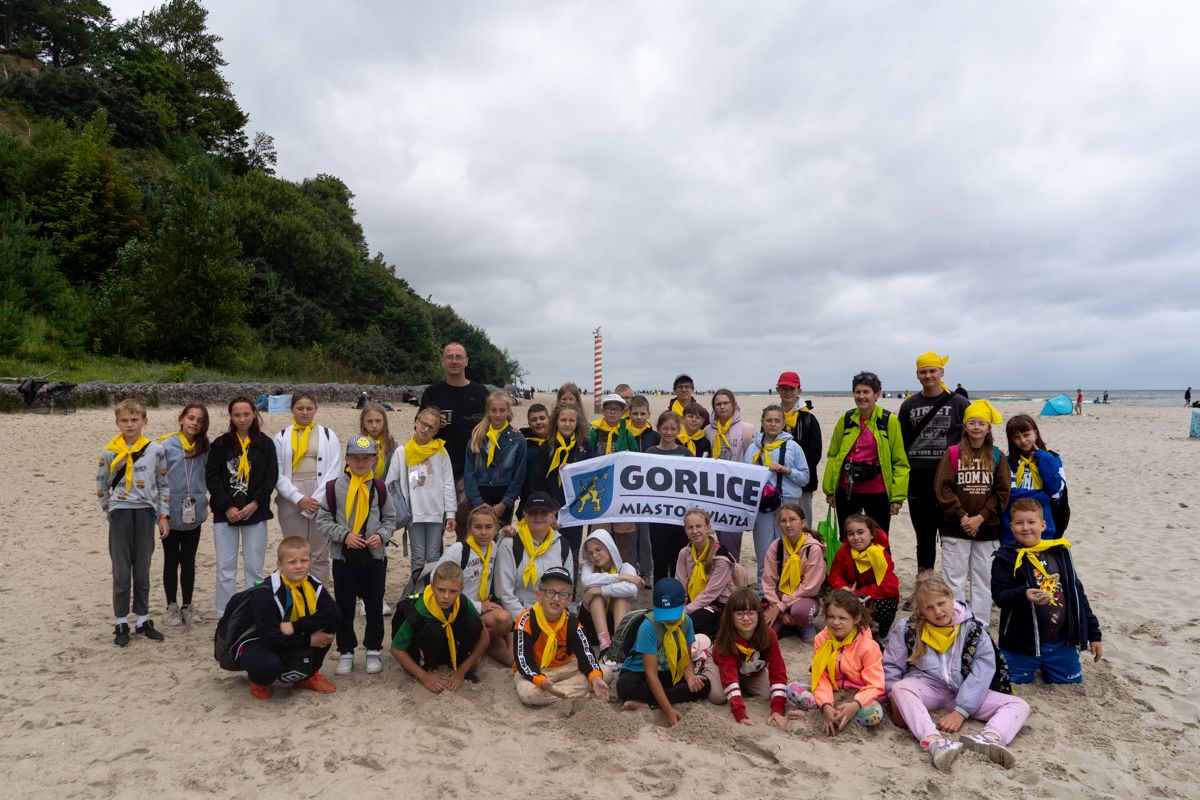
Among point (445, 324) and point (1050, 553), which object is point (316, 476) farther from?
point (445, 324)

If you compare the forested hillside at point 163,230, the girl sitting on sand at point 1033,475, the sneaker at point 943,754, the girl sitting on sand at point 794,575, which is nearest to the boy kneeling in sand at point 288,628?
the girl sitting on sand at point 794,575

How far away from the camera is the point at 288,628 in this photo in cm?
443

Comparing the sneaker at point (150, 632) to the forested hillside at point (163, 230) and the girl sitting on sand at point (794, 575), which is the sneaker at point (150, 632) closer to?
the girl sitting on sand at point (794, 575)

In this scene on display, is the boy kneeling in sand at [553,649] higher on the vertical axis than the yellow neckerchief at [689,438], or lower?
lower

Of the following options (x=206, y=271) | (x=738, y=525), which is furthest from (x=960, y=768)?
(x=206, y=271)

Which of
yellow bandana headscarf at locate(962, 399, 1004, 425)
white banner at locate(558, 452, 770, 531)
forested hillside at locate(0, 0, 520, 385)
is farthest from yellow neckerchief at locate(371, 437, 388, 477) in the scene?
forested hillside at locate(0, 0, 520, 385)

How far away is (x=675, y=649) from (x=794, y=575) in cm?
157

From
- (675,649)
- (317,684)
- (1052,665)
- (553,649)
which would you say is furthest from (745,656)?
(317,684)

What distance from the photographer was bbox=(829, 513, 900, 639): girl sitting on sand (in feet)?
17.3

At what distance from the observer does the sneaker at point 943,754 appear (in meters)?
3.71

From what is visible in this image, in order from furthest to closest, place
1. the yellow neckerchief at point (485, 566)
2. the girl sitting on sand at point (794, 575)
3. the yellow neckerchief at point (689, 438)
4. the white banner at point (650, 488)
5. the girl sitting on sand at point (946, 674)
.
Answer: the yellow neckerchief at point (689, 438) < the white banner at point (650, 488) < the girl sitting on sand at point (794, 575) < the yellow neckerchief at point (485, 566) < the girl sitting on sand at point (946, 674)

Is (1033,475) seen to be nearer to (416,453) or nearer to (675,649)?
(675,649)

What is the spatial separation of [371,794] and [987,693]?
12.3ft

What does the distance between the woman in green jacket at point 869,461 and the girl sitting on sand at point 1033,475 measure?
2.66 ft
